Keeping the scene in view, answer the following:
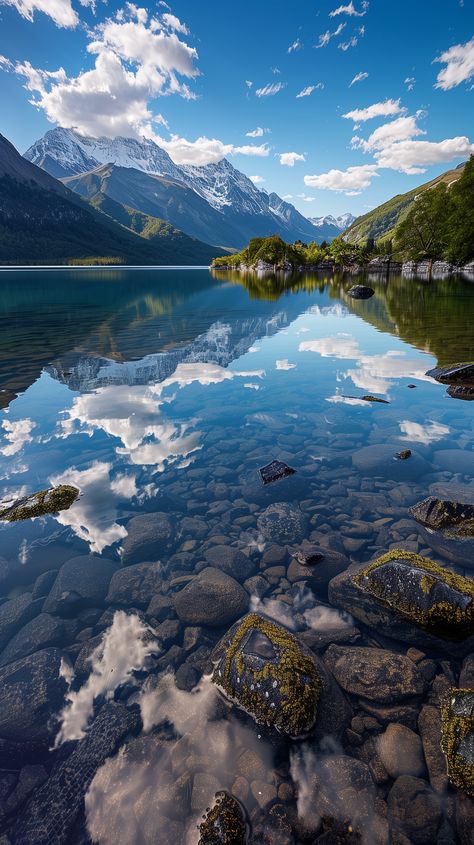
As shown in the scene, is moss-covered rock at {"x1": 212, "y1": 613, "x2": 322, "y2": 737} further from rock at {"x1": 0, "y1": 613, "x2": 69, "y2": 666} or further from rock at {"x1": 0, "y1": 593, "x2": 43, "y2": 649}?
rock at {"x1": 0, "y1": 593, "x2": 43, "y2": 649}

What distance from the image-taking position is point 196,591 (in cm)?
806

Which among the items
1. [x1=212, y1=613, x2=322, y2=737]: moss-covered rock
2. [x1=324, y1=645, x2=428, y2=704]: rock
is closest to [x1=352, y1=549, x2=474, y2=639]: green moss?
[x1=324, y1=645, x2=428, y2=704]: rock

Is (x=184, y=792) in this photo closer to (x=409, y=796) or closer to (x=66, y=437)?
(x=409, y=796)

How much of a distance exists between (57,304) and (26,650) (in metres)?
66.4

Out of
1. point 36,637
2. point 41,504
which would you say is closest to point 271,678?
point 36,637

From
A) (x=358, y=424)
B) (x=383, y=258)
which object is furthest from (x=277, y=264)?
(x=358, y=424)

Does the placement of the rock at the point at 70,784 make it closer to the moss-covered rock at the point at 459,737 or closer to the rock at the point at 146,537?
the rock at the point at 146,537

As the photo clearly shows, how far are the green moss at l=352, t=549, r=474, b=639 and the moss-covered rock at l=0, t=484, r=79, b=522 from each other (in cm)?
810

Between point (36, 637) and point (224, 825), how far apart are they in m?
4.58

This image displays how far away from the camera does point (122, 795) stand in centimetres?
500

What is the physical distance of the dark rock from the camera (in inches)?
478

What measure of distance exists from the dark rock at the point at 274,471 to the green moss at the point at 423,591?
4.49 m

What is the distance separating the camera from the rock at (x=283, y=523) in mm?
9684

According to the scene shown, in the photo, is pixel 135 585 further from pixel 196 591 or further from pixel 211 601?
pixel 211 601
